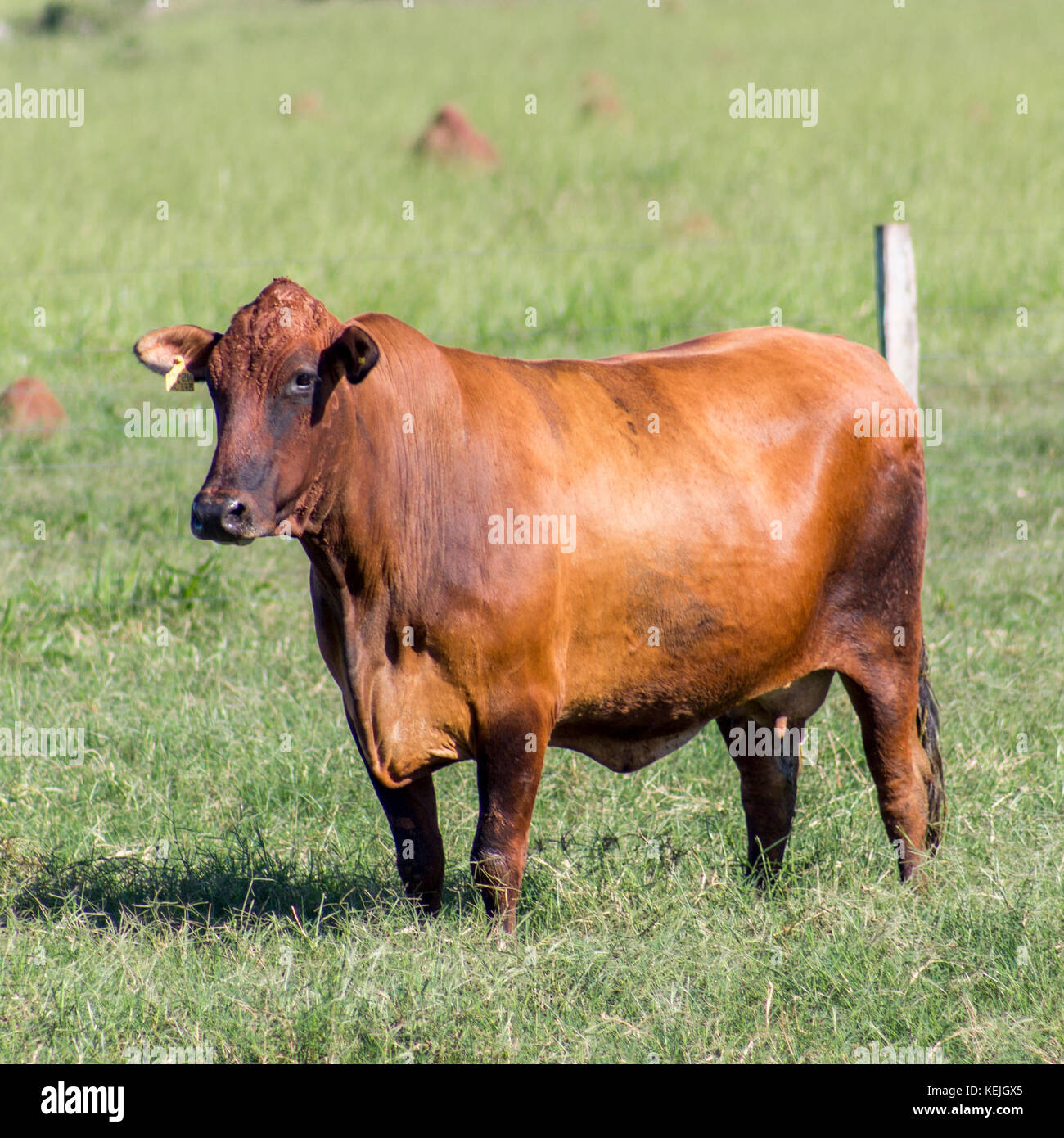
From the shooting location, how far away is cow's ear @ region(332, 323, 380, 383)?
336cm

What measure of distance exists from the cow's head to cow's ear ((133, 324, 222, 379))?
0.42 ft

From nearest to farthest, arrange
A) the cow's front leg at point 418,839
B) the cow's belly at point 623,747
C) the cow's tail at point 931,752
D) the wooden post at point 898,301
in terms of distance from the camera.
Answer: the cow's front leg at point 418,839
the cow's belly at point 623,747
the cow's tail at point 931,752
the wooden post at point 898,301

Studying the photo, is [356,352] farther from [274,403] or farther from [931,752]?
[931,752]

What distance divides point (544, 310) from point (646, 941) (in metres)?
7.21

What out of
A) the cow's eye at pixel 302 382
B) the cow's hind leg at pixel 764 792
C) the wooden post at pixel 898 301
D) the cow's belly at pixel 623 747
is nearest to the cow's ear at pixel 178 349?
the cow's eye at pixel 302 382

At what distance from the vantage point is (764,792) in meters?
4.51

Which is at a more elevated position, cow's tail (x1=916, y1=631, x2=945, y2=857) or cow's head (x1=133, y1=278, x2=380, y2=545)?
cow's head (x1=133, y1=278, x2=380, y2=545)

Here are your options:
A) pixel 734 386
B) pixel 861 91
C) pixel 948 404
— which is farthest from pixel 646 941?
pixel 861 91

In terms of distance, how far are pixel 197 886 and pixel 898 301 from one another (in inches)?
Answer: 161

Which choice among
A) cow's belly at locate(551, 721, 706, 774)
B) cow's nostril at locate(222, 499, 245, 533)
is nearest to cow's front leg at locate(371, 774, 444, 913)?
cow's belly at locate(551, 721, 706, 774)

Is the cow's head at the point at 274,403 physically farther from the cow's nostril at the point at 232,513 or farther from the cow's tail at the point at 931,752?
the cow's tail at the point at 931,752

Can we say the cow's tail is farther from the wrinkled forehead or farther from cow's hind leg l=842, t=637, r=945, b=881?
the wrinkled forehead

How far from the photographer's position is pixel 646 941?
3.93m

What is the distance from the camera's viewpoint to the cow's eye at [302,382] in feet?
11.1
